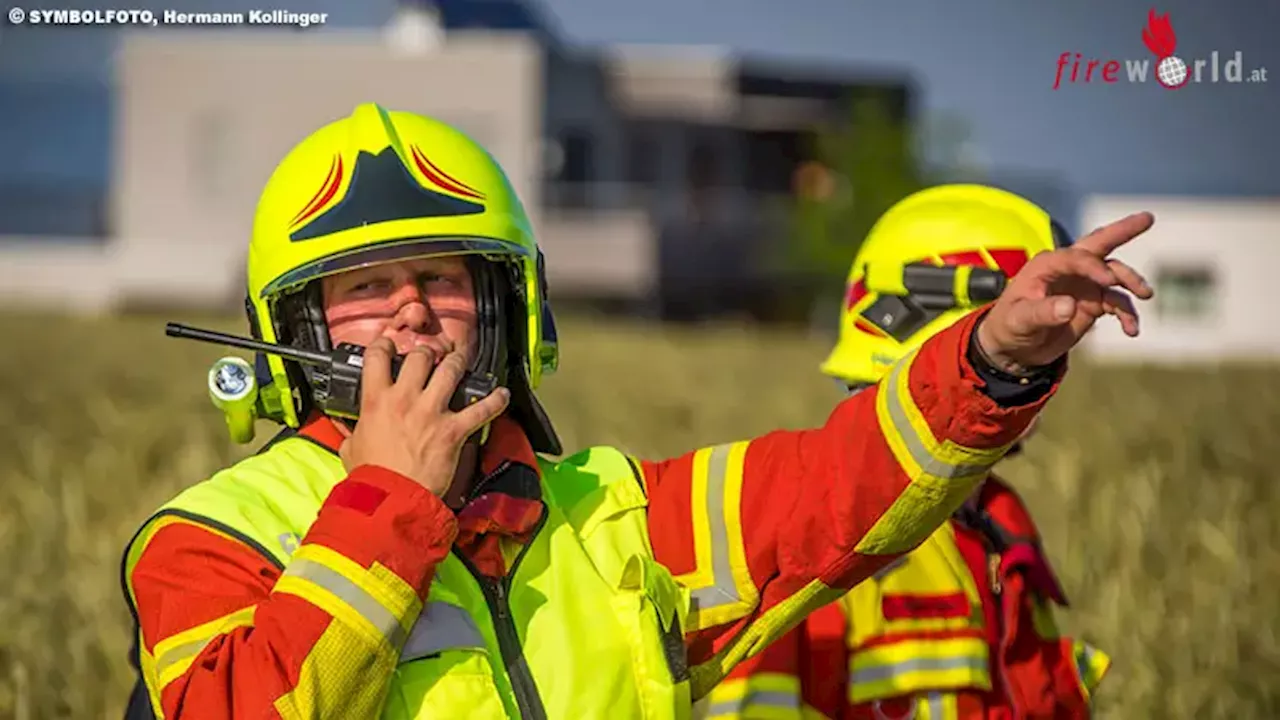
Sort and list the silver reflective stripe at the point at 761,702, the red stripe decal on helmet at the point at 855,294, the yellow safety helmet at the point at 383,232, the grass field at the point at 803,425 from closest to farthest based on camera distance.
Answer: the yellow safety helmet at the point at 383,232, the silver reflective stripe at the point at 761,702, the red stripe decal on helmet at the point at 855,294, the grass field at the point at 803,425

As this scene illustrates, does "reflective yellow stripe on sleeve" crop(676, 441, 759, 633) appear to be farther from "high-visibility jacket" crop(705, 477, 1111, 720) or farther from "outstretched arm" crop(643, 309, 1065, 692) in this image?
"high-visibility jacket" crop(705, 477, 1111, 720)

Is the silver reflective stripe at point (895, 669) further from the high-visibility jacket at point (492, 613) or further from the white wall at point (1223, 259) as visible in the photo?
the white wall at point (1223, 259)

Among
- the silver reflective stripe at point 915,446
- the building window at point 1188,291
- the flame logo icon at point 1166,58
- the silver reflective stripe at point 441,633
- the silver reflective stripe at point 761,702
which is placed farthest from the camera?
the building window at point 1188,291

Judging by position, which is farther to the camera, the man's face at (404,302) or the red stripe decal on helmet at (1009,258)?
the red stripe decal on helmet at (1009,258)

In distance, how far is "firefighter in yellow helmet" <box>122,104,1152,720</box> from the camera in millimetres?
2824

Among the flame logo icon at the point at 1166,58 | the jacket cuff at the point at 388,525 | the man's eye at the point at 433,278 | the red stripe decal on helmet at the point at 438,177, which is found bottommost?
the jacket cuff at the point at 388,525

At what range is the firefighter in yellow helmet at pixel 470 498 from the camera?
9.27ft

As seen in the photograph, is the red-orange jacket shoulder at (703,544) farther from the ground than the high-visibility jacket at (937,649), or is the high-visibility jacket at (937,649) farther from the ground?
the red-orange jacket shoulder at (703,544)

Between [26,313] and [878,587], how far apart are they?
2810 cm

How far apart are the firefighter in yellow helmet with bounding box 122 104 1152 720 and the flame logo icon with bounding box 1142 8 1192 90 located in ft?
12.8

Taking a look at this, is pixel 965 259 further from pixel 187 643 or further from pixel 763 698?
pixel 187 643

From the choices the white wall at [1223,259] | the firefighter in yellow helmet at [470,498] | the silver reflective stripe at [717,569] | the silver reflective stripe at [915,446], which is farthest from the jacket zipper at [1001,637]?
the white wall at [1223,259]

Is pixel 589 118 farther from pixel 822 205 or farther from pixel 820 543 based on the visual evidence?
pixel 820 543

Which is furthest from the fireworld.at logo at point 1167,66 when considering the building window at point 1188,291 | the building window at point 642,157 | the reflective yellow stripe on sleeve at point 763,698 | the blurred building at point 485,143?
the building window at point 1188,291
